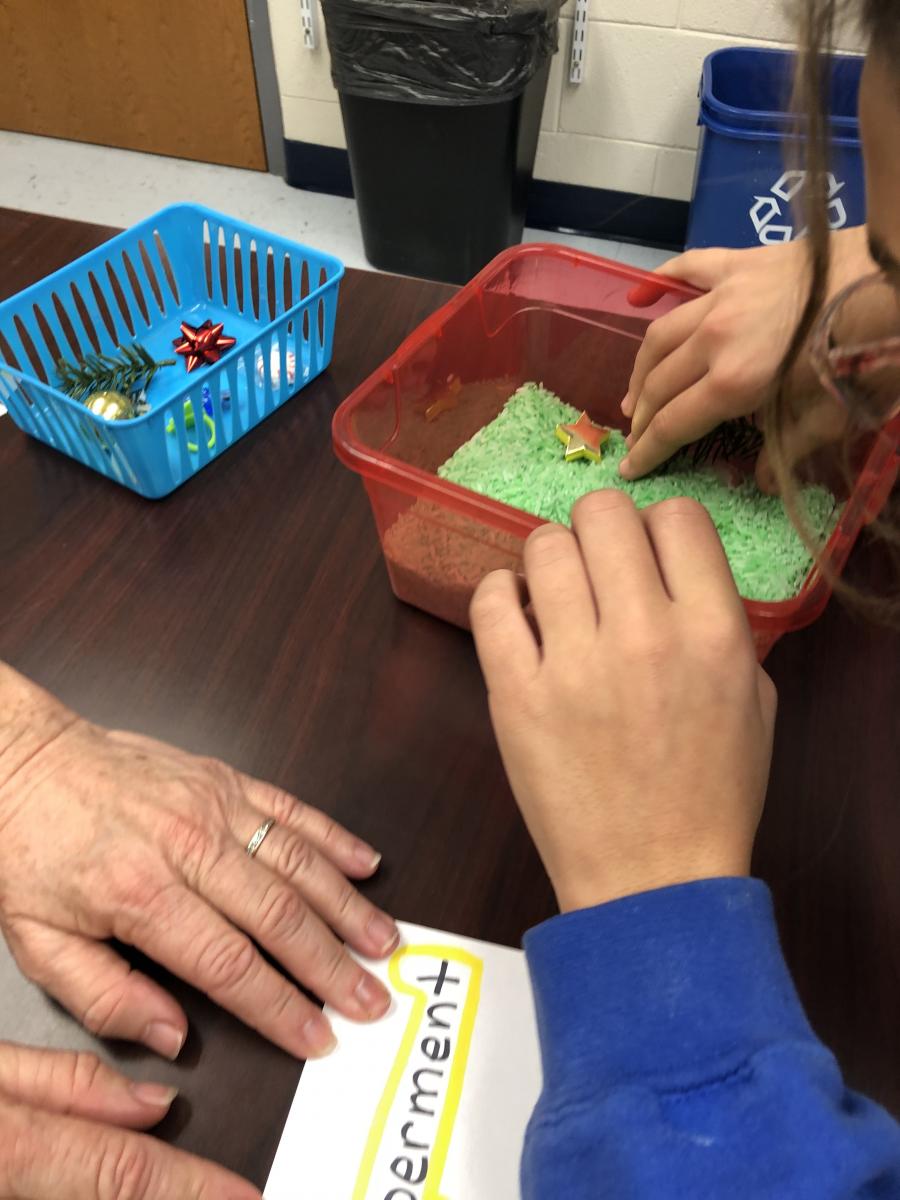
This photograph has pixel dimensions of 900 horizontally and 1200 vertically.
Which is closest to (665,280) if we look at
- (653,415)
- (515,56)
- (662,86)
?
(653,415)

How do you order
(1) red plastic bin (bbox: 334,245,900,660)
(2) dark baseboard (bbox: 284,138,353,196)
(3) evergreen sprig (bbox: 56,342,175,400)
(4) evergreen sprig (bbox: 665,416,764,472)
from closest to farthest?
(1) red plastic bin (bbox: 334,245,900,660) < (4) evergreen sprig (bbox: 665,416,764,472) < (3) evergreen sprig (bbox: 56,342,175,400) < (2) dark baseboard (bbox: 284,138,353,196)

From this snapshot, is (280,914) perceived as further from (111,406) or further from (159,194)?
(159,194)

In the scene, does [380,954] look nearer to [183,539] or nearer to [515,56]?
[183,539]

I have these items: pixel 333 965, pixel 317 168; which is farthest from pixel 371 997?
pixel 317 168

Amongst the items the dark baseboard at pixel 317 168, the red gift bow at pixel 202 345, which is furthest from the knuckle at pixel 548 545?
the dark baseboard at pixel 317 168

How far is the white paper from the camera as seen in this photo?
1.44ft

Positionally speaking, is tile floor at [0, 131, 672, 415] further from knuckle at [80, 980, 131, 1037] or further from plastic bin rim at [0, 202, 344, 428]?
knuckle at [80, 980, 131, 1037]

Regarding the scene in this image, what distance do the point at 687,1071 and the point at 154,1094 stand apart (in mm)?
255

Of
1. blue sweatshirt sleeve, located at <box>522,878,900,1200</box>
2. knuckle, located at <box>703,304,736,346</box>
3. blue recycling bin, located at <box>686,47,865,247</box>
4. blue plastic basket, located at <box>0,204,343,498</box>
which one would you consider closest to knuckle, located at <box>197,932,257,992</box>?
blue sweatshirt sleeve, located at <box>522,878,900,1200</box>

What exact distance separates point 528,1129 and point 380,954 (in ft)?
0.42

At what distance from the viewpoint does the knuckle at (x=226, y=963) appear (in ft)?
1.55

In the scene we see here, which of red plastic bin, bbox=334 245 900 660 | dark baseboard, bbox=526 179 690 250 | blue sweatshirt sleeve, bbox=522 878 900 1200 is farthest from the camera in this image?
dark baseboard, bbox=526 179 690 250

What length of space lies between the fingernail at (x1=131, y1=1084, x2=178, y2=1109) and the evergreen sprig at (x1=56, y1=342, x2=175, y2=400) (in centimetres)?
58

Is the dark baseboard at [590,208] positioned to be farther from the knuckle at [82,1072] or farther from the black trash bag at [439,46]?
the knuckle at [82,1072]
